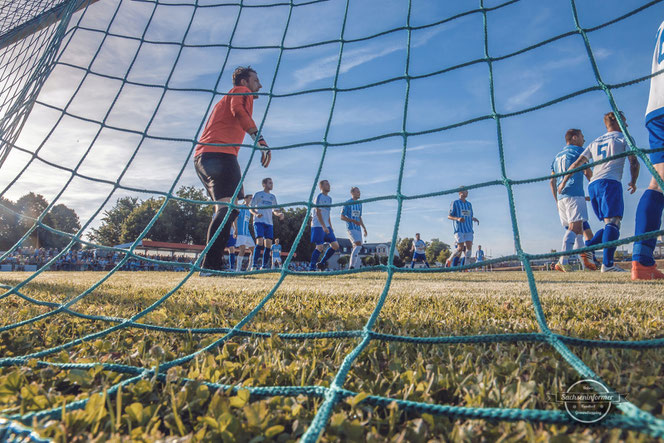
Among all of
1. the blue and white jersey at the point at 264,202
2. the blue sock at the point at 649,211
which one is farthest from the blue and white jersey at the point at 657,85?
the blue and white jersey at the point at 264,202

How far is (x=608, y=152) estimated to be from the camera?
3.64m

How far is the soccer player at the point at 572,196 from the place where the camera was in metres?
4.61

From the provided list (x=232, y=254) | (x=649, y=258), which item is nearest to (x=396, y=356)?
(x=649, y=258)

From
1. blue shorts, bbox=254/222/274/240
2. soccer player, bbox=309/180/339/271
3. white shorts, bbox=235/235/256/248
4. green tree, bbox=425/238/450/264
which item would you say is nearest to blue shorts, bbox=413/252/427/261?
soccer player, bbox=309/180/339/271

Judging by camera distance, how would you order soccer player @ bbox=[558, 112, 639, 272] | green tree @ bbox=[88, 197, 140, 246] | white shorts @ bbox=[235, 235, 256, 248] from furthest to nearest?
green tree @ bbox=[88, 197, 140, 246] → white shorts @ bbox=[235, 235, 256, 248] → soccer player @ bbox=[558, 112, 639, 272]

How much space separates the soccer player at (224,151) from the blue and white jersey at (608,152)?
307cm

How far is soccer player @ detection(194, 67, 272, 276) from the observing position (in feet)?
10.4

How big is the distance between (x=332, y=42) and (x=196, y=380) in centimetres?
254

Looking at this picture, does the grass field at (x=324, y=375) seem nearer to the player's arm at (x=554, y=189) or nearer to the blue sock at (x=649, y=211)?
the blue sock at (x=649, y=211)

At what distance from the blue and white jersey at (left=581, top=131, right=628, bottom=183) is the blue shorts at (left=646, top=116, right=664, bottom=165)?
866mm

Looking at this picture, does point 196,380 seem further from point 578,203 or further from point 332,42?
point 578,203

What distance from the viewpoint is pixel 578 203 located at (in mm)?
4836

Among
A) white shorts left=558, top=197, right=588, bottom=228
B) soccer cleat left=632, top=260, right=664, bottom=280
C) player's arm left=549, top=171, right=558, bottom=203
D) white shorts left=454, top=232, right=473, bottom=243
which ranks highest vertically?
player's arm left=549, top=171, right=558, bottom=203

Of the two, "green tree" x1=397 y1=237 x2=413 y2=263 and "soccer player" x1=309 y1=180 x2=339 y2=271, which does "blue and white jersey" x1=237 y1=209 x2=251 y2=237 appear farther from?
"green tree" x1=397 y1=237 x2=413 y2=263
